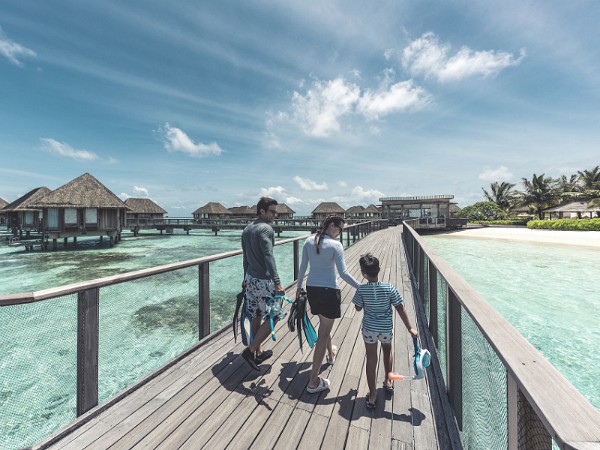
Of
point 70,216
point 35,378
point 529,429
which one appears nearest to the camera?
point 529,429

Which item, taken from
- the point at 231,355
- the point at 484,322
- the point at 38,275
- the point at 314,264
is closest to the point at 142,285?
the point at 38,275

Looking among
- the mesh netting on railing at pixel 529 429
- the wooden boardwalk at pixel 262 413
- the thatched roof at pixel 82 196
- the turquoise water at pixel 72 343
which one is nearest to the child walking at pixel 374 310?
the wooden boardwalk at pixel 262 413

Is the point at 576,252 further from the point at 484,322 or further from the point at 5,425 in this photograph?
the point at 5,425

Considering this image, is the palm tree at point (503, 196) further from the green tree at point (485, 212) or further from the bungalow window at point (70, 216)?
the bungalow window at point (70, 216)

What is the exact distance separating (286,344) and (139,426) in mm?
1798

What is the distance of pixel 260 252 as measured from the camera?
276 cm

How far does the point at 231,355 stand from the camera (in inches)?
128

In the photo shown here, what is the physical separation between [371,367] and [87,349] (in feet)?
7.92

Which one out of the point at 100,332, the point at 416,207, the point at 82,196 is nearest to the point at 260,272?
the point at 100,332

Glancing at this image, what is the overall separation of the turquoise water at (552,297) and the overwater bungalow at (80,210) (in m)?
31.0

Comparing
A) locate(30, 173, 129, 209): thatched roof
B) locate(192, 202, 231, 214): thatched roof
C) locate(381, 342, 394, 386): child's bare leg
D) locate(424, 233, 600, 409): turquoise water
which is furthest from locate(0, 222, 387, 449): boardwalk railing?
locate(192, 202, 231, 214): thatched roof

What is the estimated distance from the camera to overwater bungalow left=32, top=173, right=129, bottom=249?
25125 millimetres

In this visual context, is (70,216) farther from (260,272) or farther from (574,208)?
(574,208)

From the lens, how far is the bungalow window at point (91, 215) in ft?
88.4
